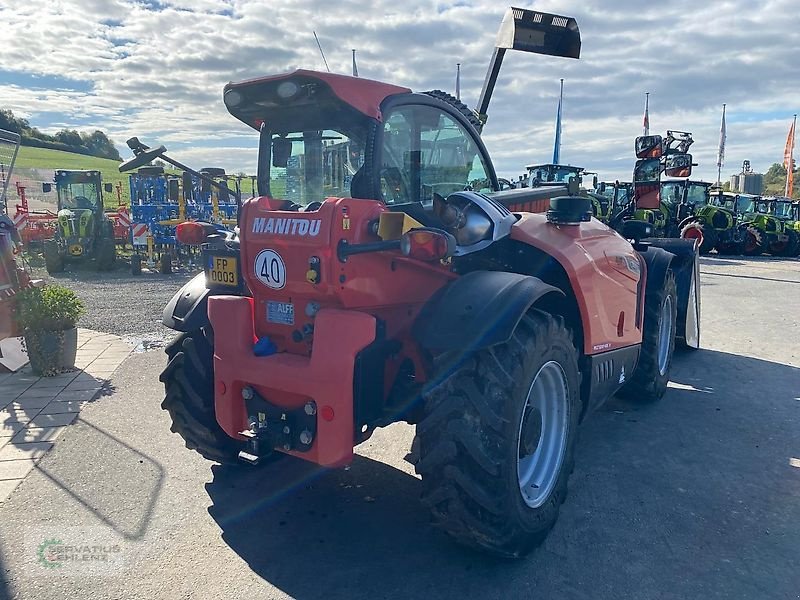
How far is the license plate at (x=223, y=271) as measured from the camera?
361 cm

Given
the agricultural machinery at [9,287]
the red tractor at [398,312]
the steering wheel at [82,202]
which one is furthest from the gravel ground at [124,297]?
the red tractor at [398,312]

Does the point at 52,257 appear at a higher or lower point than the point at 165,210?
lower

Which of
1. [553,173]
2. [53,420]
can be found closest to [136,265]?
[53,420]

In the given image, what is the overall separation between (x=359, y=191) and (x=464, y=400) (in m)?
1.22

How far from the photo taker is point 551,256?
375cm

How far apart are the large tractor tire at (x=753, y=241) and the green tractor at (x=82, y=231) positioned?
62.6 ft

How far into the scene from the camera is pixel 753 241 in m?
20.8

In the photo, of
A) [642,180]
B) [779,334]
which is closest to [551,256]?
[779,334]

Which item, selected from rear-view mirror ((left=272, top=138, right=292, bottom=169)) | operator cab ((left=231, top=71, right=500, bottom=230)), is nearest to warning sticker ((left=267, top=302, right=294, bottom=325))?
operator cab ((left=231, top=71, right=500, bottom=230))

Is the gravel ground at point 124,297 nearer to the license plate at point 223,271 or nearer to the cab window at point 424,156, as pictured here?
the license plate at point 223,271

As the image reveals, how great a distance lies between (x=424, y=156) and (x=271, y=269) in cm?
112

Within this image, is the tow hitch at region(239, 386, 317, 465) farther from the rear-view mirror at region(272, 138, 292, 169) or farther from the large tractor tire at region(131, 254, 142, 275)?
the large tractor tire at region(131, 254, 142, 275)

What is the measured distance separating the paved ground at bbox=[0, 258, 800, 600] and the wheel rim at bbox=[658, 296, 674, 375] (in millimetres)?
559

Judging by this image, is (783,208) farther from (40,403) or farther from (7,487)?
(7,487)
